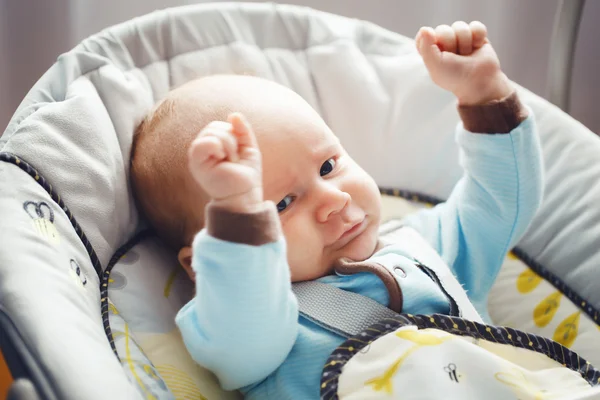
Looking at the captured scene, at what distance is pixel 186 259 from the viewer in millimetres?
883

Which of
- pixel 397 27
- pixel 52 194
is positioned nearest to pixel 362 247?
pixel 52 194

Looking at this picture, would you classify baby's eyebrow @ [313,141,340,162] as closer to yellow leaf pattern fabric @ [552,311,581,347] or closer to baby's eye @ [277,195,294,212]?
baby's eye @ [277,195,294,212]

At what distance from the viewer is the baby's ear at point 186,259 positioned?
0.87 metres

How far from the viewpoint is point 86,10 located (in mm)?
1333

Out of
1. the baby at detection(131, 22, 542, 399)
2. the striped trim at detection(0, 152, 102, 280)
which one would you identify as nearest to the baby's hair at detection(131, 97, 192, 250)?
the baby at detection(131, 22, 542, 399)

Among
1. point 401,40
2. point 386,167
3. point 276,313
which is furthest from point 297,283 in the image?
point 401,40

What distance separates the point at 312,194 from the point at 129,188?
0.87 ft

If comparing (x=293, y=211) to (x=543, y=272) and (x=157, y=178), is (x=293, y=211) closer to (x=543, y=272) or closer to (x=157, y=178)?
(x=157, y=178)

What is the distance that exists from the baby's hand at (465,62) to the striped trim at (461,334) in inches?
13.0

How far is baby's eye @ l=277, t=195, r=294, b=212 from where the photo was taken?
821 mm

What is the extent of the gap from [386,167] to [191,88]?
1.37 feet

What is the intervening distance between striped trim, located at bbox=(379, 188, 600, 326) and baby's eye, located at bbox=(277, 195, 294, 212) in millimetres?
386

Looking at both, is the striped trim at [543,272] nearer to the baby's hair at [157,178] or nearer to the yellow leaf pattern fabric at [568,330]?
the yellow leaf pattern fabric at [568,330]

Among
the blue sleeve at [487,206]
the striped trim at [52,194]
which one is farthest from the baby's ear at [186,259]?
the blue sleeve at [487,206]
